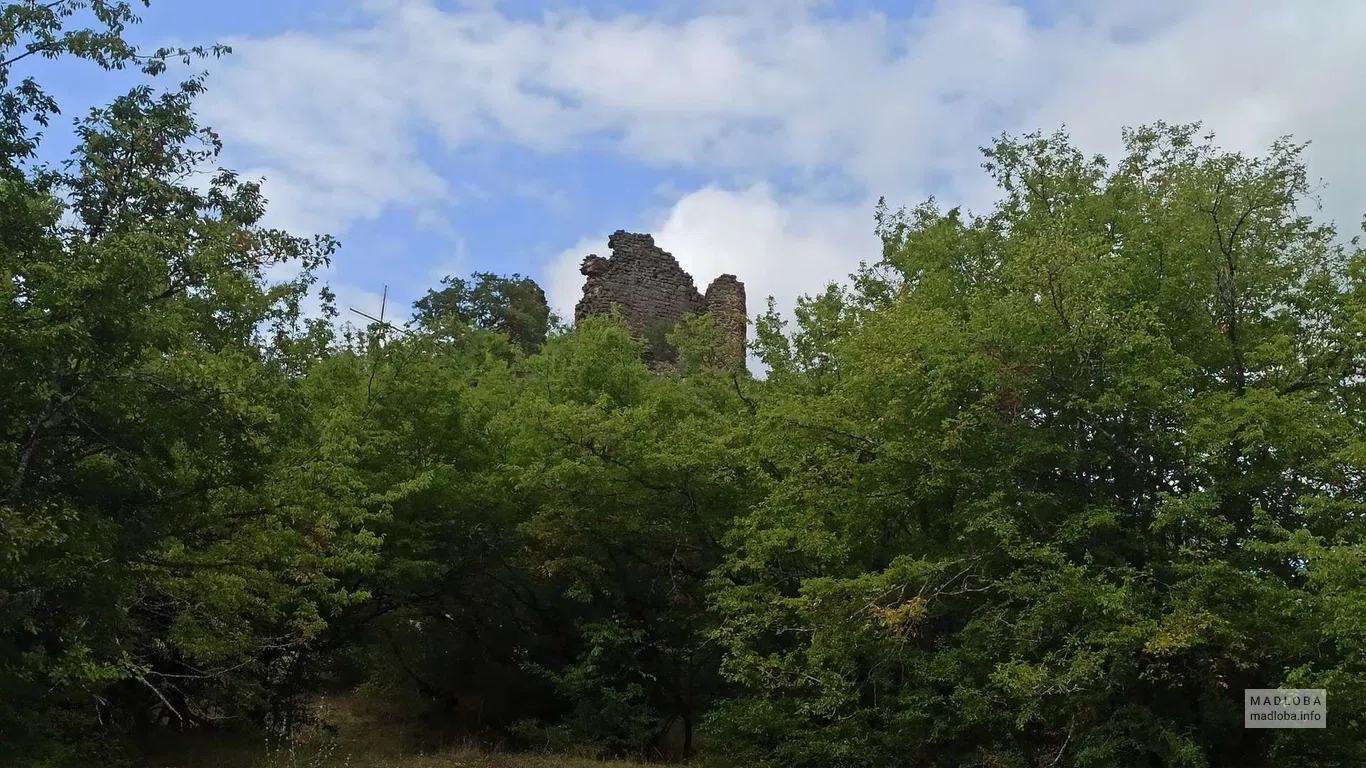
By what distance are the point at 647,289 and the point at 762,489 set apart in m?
16.7

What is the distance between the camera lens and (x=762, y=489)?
1492cm

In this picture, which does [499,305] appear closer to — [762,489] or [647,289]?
[647,289]

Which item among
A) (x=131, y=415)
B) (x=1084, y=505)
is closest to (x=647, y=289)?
(x=1084, y=505)

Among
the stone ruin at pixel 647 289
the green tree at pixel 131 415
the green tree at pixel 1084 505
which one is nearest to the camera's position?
the green tree at pixel 131 415

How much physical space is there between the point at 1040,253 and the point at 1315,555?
3712 mm

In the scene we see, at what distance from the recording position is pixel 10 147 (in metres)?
9.27

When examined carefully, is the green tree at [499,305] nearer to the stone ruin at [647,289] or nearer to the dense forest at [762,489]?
the stone ruin at [647,289]

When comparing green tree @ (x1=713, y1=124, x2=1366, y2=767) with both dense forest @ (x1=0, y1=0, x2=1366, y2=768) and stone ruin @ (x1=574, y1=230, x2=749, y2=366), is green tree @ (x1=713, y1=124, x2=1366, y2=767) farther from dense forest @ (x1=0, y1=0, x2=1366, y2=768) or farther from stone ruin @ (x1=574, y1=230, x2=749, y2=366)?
stone ruin @ (x1=574, y1=230, x2=749, y2=366)

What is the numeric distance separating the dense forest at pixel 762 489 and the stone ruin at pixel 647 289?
12636 millimetres

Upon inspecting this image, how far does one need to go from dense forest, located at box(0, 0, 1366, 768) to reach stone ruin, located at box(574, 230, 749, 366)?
41.5 feet

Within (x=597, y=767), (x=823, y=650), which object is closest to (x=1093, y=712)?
(x=823, y=650)

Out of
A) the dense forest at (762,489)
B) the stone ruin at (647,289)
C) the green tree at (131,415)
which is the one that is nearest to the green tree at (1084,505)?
the dense forest at (762,489)

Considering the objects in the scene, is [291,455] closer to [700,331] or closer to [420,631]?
[420,631]

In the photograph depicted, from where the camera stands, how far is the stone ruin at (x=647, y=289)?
98.4ft
